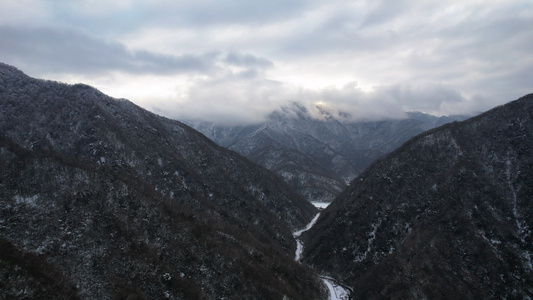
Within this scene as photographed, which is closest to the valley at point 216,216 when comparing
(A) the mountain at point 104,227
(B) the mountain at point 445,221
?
(A) the mountain at point 104,227

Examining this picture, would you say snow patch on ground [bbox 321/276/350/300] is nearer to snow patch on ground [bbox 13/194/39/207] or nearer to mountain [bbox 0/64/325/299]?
mountain [bbox 0/64/325/299]

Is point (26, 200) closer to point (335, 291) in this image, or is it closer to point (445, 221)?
point (335, 291)

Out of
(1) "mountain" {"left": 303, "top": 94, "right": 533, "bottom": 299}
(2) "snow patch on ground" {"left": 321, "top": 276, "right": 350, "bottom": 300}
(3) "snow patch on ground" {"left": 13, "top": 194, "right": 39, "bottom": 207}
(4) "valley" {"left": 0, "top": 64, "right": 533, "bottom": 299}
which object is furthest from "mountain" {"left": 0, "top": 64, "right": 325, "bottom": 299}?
(1) "mountain" {"left": 303, "top": 94, "right": 533, "bottom": 299}

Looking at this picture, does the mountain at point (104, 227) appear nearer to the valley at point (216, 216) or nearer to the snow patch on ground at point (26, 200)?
the snow patch on ground at point (26, 200)

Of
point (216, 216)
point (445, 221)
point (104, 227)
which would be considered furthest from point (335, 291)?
point (104, 227)

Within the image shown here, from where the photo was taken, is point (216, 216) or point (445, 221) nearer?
point (445, 221)

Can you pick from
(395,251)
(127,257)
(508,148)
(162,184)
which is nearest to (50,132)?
(162,184)

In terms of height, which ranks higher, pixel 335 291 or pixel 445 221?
pixel 445 221
